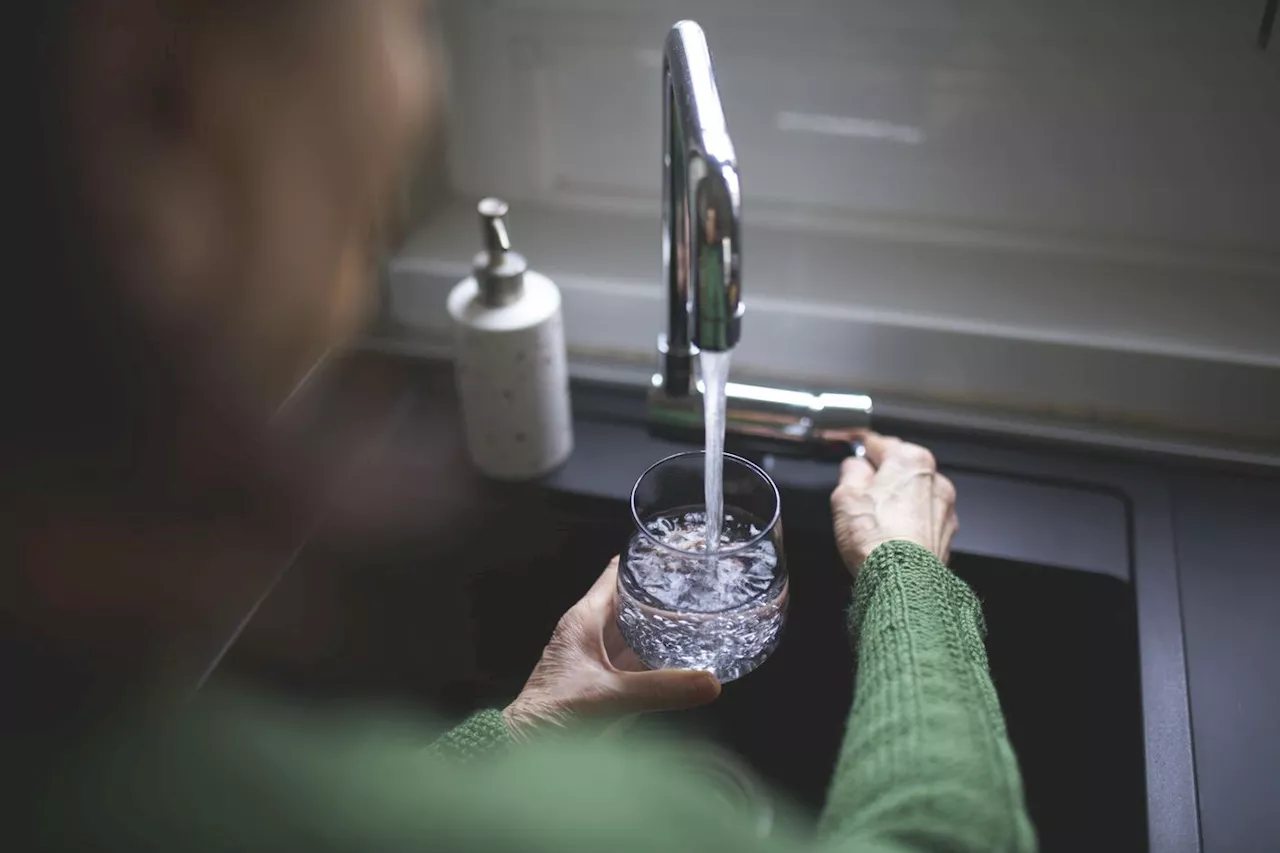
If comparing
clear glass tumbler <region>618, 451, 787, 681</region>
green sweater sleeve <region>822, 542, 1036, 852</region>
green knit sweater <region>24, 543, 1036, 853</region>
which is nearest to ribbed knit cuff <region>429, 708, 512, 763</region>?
green knit sweater <region>24, 543, 1036, 853</region>

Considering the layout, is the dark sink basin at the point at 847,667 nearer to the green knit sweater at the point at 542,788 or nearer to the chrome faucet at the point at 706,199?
the green knit sweater at the point at 542,788

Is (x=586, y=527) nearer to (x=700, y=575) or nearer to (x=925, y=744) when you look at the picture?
(x=700, y=575)

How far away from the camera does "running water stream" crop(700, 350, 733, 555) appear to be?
66 cm

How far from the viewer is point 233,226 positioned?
2.63 ft

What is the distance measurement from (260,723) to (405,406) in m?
0.33

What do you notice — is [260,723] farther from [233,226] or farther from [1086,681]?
[1086,681]

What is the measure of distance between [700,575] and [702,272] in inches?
8.8

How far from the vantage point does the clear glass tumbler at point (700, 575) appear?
0.72 meters

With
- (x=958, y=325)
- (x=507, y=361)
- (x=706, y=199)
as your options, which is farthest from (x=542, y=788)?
(x=958, y=325)

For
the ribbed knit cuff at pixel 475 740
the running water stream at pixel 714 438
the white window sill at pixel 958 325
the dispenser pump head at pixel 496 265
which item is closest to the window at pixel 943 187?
the white window sill at pixel 958 325

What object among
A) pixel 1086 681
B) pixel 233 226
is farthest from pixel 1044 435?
pixel 233 226

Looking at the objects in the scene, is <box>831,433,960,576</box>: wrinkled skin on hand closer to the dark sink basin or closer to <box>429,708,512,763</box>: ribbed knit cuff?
the dark sink basin

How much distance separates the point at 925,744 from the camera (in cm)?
55

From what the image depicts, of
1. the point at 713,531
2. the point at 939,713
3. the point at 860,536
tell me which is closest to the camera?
the point at 939,713
